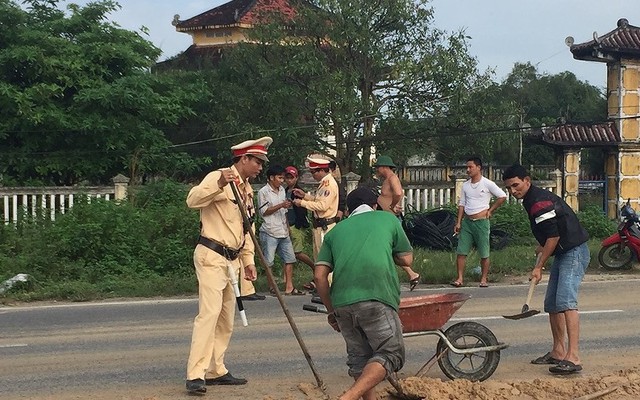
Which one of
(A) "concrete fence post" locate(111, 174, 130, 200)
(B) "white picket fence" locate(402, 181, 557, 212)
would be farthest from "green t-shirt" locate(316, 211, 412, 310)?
(B) "white picket fence" locate(402, 181, 557, 212)

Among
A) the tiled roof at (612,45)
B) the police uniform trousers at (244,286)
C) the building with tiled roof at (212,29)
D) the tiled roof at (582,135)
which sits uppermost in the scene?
the building with tiled roof at (212,29)

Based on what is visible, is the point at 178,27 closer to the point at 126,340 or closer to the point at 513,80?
the point at 126,340

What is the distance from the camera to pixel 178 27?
124ft

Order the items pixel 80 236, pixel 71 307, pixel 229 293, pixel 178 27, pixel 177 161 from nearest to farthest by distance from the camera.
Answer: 1. pixel 229 293
2. pixel 71 307
3. pixel 80 236
4. pixel 177 161
5. pixel 178 27

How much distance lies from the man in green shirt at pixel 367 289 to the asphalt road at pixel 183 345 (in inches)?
49.4

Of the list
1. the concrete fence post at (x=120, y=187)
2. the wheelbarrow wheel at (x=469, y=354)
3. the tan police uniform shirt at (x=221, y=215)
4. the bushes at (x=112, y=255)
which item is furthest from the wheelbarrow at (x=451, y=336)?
the concrete fence post at (x=120, y=187)

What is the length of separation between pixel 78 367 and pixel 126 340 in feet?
4.21

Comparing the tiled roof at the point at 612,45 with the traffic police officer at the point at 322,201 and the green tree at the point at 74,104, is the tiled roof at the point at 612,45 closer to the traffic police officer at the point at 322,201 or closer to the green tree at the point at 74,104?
the green tree at the point at 74,104

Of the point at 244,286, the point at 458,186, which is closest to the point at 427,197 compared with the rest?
the point at 458,186

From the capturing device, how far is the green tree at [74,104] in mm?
21141

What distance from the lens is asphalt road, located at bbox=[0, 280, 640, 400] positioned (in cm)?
730

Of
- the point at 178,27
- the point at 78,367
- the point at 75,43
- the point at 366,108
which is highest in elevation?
the point at 178,27

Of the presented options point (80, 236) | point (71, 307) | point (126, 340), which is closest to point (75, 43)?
point (80, 236)

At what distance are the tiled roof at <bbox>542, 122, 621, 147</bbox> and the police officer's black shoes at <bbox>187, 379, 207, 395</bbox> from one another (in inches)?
813
